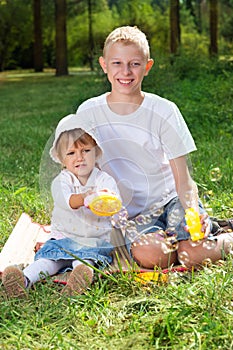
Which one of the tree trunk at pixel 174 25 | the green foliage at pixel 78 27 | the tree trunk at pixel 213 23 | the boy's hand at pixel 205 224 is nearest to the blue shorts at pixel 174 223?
the boy's hand at pixel 205 224

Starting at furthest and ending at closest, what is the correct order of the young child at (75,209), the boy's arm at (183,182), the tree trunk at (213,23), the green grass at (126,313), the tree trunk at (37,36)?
the tree trunk at (37,36), the tree trunk at (213,23), the boy's arm at (183,182), the young child at (75,209), the green grass at (126,313)

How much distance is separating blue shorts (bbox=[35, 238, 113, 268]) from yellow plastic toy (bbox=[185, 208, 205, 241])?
0.36 metres

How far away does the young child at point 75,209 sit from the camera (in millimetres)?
2789

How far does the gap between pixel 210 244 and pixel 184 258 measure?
0.14 meters

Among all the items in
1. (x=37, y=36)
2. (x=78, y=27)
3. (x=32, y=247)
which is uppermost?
(x=32, y=247)

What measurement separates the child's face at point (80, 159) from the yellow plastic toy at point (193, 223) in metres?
0.48

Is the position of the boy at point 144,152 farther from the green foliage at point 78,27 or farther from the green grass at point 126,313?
the green foliage at point 78,27

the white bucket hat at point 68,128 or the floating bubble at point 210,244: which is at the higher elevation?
the white bucket hat at point 68,128

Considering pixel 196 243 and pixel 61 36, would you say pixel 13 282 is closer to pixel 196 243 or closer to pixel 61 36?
pixel 196 243

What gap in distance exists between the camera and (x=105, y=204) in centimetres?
269

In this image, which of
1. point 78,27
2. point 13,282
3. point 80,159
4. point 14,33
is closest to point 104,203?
point 80,159

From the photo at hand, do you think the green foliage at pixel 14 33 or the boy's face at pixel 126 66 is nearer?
the boy's face at pixel 126 66

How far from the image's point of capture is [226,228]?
3.18 meters

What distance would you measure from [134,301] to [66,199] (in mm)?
616
